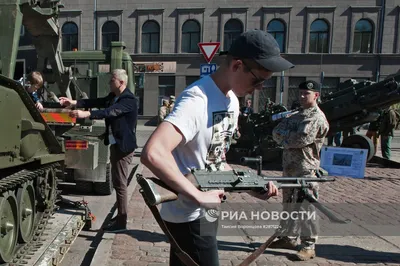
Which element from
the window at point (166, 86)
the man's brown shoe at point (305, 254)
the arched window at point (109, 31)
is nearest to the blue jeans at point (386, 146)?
the man's brown shoe at point (305, 254)

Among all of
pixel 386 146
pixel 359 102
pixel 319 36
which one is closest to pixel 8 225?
pixel 359 102

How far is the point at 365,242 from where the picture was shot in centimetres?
459

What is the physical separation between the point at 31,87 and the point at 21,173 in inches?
70.1

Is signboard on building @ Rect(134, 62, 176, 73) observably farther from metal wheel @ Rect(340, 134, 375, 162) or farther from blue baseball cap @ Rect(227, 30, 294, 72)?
blue baseball cap @ Rect(227, 30, 294, 72)

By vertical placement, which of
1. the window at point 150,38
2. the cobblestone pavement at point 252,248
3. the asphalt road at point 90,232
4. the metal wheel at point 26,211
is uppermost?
the window at point 150,38

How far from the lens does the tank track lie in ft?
11.0

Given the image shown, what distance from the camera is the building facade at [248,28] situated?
83.0ft

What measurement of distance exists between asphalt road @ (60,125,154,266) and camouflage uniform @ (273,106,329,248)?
2.21 metres

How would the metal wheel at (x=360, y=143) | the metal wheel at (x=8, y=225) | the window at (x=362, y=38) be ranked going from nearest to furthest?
1. the metal wheel at (x=8, y=225)
2. the metal wheel at (x=360, y=143)
3. the window at (x=362, y=38)

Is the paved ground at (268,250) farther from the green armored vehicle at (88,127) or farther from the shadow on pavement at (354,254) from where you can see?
the green armored vehicle at (88,127)

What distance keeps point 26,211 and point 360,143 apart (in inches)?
324

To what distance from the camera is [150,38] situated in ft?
88.7

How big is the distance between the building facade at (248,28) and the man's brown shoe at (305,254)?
70.6 ft

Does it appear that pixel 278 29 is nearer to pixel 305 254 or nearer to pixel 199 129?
pixel 305 254
